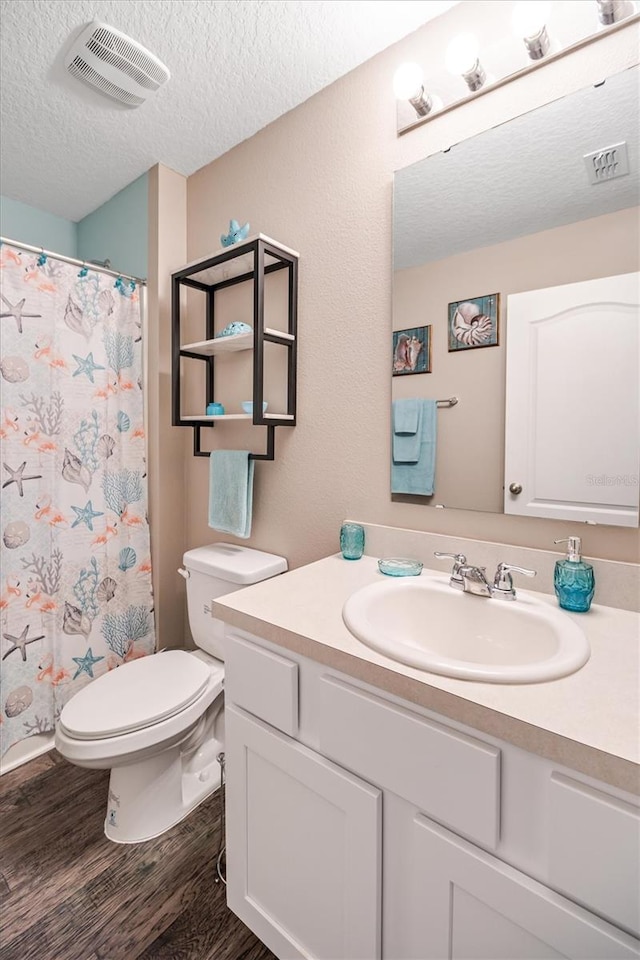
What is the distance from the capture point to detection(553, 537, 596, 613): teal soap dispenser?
3.20 feet

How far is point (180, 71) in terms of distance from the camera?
57.4 inches

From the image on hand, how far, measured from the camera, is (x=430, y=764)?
0.72 meters

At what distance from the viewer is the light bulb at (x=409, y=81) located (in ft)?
4.01

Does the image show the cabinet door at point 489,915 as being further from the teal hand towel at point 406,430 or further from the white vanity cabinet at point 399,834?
the teal hand towel at point 406,430

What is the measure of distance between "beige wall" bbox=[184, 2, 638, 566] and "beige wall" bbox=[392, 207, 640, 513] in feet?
0.25

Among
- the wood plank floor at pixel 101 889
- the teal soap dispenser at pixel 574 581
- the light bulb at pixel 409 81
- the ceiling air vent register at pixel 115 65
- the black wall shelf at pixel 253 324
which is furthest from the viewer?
the black wall shelf at pixel 253 324

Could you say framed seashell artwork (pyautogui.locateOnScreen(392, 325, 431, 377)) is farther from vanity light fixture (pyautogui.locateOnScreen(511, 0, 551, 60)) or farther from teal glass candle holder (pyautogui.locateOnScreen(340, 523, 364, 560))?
vanity light fixture (pyautogui.locateOnScreen(511, 0, 551, 60))

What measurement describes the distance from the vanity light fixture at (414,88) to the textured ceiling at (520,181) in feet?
0.44

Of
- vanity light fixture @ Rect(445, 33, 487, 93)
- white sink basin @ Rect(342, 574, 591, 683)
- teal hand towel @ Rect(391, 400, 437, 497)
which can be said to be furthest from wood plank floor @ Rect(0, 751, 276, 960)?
vanity light fixture @ Rect(445, 33, 487, 93)

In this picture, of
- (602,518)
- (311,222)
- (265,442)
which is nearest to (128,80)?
(311,222)

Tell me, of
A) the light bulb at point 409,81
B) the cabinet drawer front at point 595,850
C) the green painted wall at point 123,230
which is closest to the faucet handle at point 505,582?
the cabinet drawer front at point 595,850

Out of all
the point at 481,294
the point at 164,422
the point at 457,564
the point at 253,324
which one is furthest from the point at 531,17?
the point at 164,422

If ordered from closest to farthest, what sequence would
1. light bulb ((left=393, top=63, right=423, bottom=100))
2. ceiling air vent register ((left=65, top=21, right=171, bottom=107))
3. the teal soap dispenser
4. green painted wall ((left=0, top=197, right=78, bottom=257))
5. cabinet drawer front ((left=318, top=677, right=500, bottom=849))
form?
cabinet drawer front ((left=318, top=677, right=500, bottom=849)) → the teal soap dispenser → light bulb ((left=393, top=63, right=423, bottom=100)) → ceiling air vent register ((left=65, top=21, right=171, bottom=107)) → green painted wall ((left=0, top=197, right=78, bottom=257))

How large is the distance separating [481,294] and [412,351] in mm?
228
